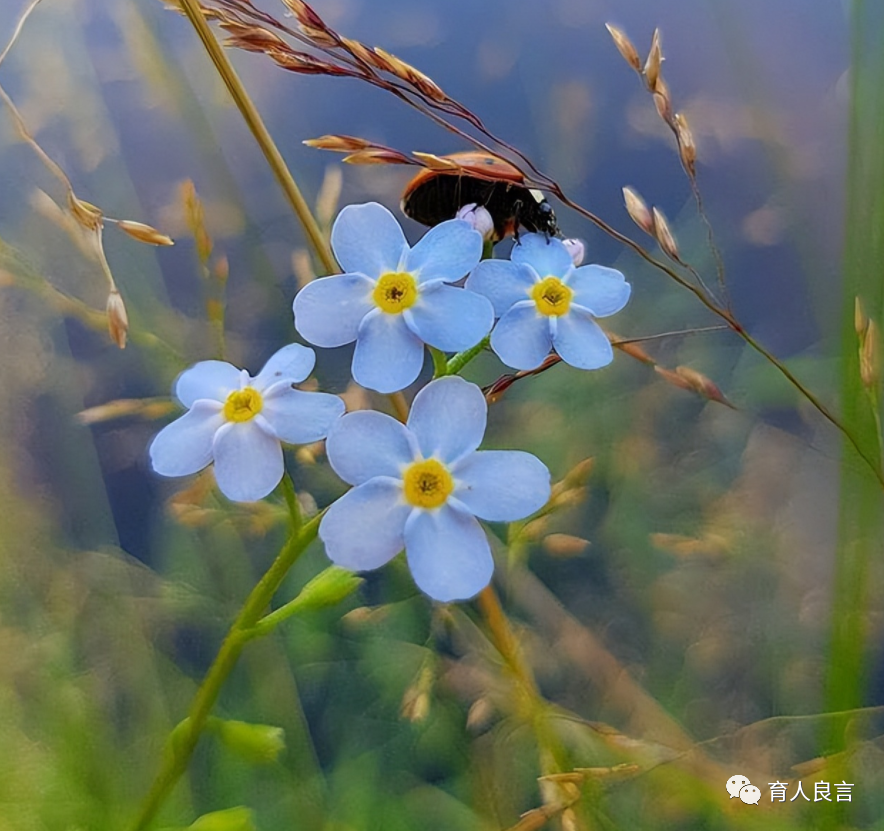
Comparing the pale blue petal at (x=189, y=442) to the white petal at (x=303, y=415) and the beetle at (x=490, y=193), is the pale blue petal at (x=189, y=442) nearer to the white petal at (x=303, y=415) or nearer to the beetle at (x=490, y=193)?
the white petal at (x=303, y=415)

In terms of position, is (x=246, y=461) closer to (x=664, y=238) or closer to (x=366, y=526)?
(x=366, y=526)

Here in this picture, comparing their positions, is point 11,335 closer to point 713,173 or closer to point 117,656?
point 117,656

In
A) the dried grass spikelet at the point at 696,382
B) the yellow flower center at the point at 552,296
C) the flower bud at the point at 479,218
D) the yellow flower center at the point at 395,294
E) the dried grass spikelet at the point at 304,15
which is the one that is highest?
the dried grass spikelet at the point at 304,15

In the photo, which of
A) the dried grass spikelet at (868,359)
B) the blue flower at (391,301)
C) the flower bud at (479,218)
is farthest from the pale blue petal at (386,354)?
the dried grass spikelet at (868,359)

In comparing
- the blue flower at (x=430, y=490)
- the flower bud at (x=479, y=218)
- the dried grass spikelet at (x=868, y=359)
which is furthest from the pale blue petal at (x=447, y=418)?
the dried grass spikelet at (x=868, y=359)

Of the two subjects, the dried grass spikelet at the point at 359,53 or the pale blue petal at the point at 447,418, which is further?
the dried grass spikelet at the point at 359,53

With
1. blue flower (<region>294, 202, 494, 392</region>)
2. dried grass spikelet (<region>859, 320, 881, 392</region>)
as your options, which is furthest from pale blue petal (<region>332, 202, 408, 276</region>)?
dried grass spikelet (<region>859, 320, 881, 392</region>)

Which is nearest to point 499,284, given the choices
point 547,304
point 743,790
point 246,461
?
point 547,304

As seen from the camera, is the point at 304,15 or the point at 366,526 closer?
the point at 366,526

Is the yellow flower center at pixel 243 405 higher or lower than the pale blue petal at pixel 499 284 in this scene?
lower
